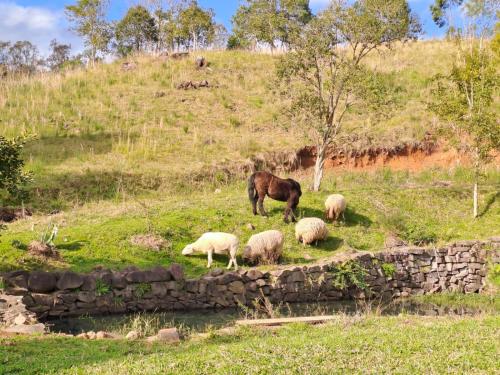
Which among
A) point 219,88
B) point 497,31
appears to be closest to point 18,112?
point 219,88

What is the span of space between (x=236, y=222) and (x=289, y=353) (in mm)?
11257

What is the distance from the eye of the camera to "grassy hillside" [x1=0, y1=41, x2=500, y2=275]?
1811cm

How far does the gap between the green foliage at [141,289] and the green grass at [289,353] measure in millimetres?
4516

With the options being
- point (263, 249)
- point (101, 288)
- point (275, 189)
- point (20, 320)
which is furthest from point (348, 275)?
point (20, 320)

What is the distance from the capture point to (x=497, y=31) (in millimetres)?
31859

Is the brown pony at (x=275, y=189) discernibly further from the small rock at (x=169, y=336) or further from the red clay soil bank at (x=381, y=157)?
the red clay soil bank at (x=381, y=157)

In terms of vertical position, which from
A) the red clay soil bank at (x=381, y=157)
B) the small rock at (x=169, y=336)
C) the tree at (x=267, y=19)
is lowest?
the small rock at (x=169, y=336)

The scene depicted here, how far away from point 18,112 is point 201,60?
14.5 meters

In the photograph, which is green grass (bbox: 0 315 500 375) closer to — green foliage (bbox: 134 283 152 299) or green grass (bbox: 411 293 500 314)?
green foliage (bbox: 134 283 152 299)

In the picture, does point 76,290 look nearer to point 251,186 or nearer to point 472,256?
point 251,186

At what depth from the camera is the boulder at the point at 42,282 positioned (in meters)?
13.4

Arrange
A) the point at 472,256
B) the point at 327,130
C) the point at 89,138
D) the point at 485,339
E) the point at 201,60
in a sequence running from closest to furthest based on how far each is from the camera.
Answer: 1. the point at 485,339
2. the point at 472,256
3. the point at 327,130
4. the point at 89,138
5. the point at 201,60

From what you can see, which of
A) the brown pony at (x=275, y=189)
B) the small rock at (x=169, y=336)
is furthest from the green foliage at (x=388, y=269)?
the small rock at (x=169, y=336)

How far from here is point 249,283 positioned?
15.4 meters
